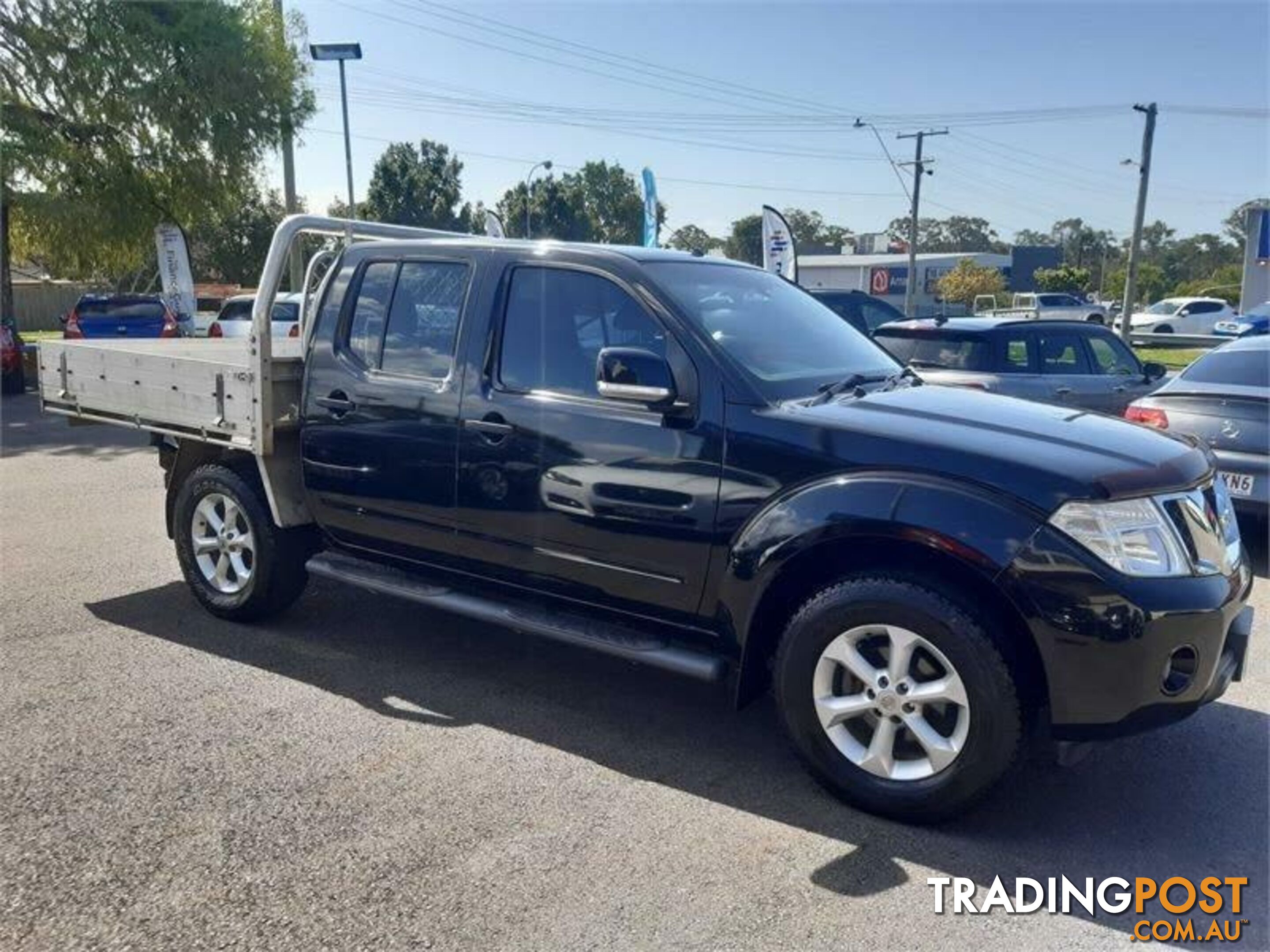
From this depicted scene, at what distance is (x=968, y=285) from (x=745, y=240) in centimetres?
3506

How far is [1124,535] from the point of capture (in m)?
3.20

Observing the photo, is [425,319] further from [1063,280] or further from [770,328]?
[1063,280]

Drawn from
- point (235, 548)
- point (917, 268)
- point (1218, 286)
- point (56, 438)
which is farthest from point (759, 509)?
point (1218, 286)

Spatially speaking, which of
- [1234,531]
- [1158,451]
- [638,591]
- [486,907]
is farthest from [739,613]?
[1234,531]

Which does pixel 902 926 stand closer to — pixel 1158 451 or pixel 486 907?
pixel 486 907

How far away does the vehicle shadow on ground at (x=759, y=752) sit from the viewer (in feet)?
10.7

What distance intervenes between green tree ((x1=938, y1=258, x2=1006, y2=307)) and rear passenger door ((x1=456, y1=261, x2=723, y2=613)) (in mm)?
53257

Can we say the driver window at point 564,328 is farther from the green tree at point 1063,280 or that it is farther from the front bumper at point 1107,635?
the green tree at point 1063,280

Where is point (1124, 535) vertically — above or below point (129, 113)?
below

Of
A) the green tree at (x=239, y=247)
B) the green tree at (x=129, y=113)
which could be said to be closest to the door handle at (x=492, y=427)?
the green tree at (x=129, y=113)

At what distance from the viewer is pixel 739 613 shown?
12.1ft

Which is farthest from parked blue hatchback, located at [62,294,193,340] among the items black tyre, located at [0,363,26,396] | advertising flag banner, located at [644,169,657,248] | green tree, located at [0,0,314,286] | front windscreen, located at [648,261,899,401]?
front windscreen, located at [648,261,899,401]

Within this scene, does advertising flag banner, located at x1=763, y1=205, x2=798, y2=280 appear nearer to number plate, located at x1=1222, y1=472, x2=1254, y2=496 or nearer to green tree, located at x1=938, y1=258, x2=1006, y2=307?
number plate, located at x1=1222, y1=472, x2=1254, y2=496

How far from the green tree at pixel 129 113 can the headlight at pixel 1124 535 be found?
65.3 feet
